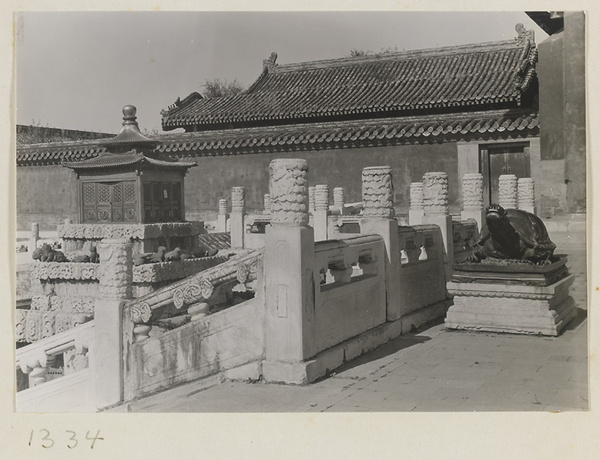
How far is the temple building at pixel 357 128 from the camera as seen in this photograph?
20.8m

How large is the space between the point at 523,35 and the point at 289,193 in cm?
1982

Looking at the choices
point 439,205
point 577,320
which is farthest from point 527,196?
point 577,320

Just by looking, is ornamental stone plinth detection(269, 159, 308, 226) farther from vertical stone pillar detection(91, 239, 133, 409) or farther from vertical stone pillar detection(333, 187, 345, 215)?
vertical stone pillar detection(333, 187, 345, 215)

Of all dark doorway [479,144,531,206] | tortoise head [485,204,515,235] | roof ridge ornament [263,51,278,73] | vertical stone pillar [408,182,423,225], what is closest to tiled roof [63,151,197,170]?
vertical stone pillar [408,182,423,225]

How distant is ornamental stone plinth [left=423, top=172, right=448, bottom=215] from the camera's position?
1054cm

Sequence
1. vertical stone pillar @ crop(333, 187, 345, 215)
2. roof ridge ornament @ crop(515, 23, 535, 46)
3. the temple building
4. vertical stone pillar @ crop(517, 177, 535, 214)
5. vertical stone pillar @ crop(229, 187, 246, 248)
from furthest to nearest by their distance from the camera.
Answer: roof ridge ornament @ crop(515, 23, 535, 46), the temple building, vertical stone pillar @ crop(333, 187, 345, 215), vertical stone pillar @ crop(229, 187, 246, 248), vertical stone pillar @ crop(517, 177, 535, 214)

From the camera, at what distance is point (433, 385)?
620 centimetres

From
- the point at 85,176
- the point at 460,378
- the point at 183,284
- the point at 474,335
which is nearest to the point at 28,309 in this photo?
the point at 85,176

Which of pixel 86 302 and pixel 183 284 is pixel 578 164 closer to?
pixel 183 284

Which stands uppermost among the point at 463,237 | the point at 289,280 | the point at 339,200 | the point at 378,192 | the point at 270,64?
the point at 270,64

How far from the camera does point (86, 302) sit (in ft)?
47.9

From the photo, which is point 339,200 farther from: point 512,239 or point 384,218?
point 384,218

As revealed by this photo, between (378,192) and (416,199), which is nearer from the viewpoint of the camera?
(378,192)

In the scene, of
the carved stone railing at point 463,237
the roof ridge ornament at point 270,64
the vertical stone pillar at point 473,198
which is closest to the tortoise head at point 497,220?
the carved stone railing at point 463,237
